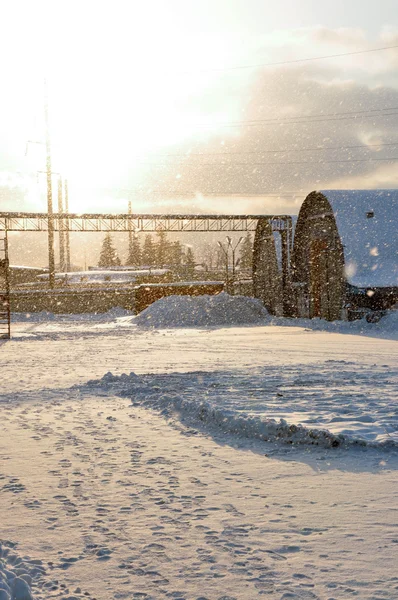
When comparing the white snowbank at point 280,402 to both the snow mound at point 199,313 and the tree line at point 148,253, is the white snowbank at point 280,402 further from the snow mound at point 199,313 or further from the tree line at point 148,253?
the tree line at point 148,253

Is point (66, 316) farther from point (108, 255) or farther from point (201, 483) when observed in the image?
point (108, 255)

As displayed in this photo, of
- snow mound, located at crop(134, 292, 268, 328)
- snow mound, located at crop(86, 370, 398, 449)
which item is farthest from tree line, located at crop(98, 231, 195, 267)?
snow mound, located at crop(86, 370, 398, 449)

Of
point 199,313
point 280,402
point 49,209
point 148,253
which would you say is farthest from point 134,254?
point 280,402

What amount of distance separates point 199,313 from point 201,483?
21.4 meters

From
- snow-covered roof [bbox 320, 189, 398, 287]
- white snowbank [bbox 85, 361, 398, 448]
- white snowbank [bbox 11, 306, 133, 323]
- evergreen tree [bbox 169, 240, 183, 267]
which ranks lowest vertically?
white snowbank [bbox 85, 361, 398, 448]

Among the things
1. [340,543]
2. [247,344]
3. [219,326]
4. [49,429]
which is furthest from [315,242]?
[340,543]

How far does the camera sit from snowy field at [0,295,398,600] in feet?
10.9

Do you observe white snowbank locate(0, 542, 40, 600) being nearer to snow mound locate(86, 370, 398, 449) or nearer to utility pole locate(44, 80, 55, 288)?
snow mound locate(86, 370, 398, 449)

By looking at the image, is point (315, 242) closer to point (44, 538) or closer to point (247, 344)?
point (247, 344)

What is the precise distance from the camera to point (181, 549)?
3.66 meters

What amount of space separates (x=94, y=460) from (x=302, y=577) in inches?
108

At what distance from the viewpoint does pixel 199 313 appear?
2631 cm

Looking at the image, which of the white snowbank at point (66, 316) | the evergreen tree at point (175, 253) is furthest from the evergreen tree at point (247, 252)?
the white snowbank at point (66, 316)

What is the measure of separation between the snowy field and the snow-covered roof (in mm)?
11991
